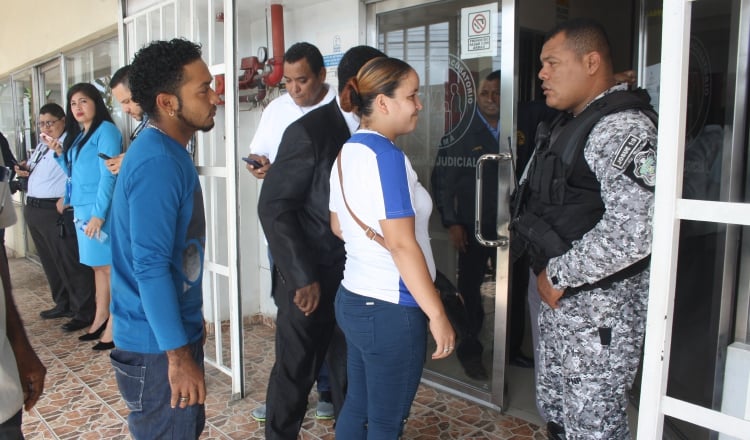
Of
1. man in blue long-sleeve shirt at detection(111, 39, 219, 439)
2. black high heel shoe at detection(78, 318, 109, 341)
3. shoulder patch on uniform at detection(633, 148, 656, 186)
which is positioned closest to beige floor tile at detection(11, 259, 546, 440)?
black high heel shoe at detection(78, 318, 109, 341)

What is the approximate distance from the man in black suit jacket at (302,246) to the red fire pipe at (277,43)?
1472 mm

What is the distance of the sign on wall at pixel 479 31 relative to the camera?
106 inches

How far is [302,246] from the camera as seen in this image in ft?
7.04

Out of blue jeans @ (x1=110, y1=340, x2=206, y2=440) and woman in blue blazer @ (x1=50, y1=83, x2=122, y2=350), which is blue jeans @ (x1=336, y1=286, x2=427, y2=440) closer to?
blue jeans @ (x1=110, y1=340, x2=206, y2=440)

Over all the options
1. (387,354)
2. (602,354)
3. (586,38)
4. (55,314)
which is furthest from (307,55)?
(55,314)

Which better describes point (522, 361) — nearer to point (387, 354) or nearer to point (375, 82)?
point (387, 354)

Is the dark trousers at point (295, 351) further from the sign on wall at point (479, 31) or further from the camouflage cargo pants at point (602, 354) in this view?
the sign on wall at point (479, 31)

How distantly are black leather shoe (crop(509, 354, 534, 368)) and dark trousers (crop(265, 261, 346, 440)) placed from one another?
1.58m

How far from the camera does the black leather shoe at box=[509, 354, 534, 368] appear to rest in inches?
136

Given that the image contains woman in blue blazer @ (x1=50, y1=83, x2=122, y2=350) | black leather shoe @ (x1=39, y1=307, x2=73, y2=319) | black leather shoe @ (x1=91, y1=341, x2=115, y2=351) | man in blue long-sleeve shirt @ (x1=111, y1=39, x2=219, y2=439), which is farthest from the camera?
black leather shoe @ (x1=39, y1=307, x2=73, y2=319)

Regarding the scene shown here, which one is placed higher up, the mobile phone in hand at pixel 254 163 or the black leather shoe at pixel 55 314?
the mobile phone in hand at pixel 254 163

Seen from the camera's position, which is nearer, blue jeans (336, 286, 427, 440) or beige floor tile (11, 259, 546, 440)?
blue jeans (336, 286, 427, 440)

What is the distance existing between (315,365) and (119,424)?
125 cm

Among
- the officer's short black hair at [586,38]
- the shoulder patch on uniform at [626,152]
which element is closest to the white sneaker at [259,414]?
the shoulder patch on uniform at [626,152]
